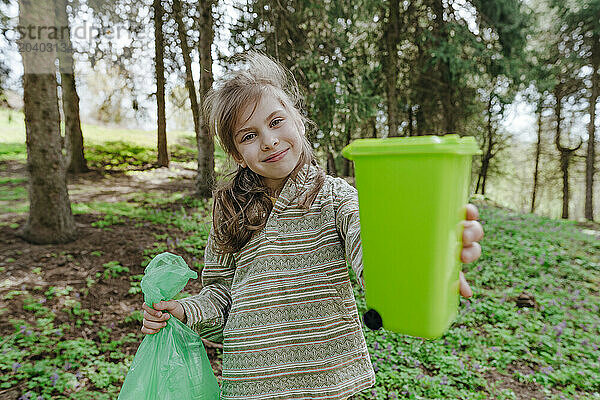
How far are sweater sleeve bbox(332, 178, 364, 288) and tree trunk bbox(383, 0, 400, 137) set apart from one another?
6952mm

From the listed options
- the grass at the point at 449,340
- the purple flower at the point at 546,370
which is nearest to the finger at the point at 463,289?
the grass at the point at 449,340

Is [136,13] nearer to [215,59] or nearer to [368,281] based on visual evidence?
[215,59]

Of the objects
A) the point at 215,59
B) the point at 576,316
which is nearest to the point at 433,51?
the point at 215,59

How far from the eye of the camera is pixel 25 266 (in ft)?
14.0

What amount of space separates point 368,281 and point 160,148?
1075 centimetres

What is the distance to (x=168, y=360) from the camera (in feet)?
4.46

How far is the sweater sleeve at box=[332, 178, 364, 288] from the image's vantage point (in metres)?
1.12

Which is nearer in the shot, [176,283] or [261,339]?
[261,339]

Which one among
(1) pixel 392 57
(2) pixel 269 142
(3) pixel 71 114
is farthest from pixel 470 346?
(3) pixel 71 114

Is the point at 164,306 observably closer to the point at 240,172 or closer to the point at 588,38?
the point at 240,172

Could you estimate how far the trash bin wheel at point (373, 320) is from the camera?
0.89 metres

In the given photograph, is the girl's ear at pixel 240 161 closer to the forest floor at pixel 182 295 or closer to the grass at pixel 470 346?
the grass at pixel 470 346

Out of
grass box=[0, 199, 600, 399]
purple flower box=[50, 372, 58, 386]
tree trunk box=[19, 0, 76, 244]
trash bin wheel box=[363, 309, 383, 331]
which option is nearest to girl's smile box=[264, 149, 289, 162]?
trash bin wheel box=[363, 309, 383, 331]

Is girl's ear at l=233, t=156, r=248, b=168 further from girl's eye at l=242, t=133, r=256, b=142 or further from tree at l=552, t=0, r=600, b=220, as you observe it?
tree at l=552, t=0, r=600, b=220
